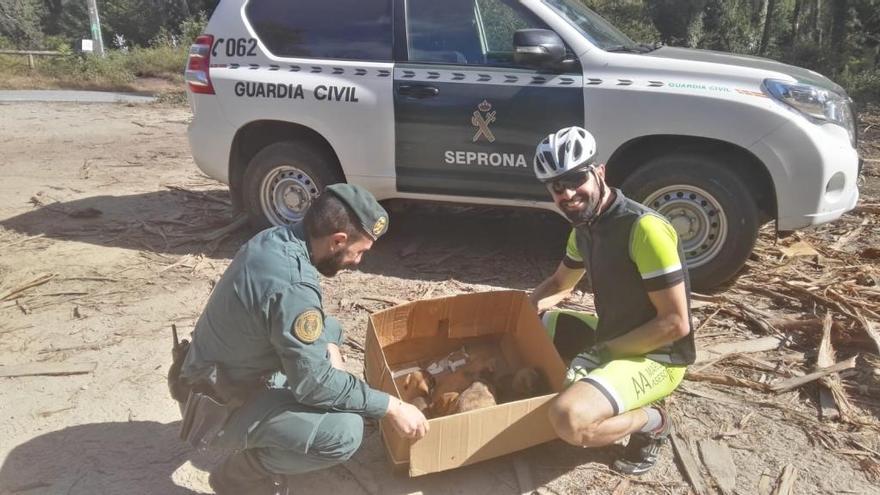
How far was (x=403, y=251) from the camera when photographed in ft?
18.6

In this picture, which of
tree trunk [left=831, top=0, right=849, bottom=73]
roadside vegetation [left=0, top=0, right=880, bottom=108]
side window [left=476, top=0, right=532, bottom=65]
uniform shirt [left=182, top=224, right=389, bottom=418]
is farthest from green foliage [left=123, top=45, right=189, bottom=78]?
uniform shirt [left=182, top=224, right=389, bottom=418]

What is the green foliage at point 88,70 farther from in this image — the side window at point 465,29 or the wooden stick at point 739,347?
the wooden stick at point 739,347

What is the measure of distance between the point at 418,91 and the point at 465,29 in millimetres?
561

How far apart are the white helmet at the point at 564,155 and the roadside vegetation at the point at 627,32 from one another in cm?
230

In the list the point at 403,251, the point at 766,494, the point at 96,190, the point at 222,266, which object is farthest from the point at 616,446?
the point at 96,190

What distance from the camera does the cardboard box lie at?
2818 mm

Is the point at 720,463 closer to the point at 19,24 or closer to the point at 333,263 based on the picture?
the point at 333,263

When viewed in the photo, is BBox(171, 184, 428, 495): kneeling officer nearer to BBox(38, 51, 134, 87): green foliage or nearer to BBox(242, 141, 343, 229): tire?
BBox(242, 141, 343, 229): tire

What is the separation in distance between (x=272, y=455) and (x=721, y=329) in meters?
2.97

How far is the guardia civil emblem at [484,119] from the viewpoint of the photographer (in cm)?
478

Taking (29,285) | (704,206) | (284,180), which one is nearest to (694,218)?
(704,206)

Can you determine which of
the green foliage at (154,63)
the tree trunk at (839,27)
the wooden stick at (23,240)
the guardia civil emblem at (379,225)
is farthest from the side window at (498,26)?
the green foliage at (154,63)

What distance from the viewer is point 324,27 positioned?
17.3 ft

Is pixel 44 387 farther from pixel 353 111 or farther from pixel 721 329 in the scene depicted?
pixel 721 329
